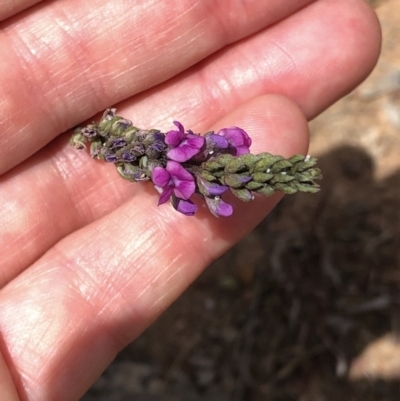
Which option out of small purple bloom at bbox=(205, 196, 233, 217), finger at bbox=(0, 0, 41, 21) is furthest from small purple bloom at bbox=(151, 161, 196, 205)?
finger at bbox=(0, 0, 41, 21)

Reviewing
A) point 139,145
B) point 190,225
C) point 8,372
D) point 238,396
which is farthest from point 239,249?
point 8,372

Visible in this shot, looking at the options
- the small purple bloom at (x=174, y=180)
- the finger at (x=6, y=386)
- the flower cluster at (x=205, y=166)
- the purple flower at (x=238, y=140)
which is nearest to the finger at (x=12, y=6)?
the flower cluster at (x=205, y=166)

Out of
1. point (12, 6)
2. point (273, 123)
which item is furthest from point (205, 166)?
point (12, 6)

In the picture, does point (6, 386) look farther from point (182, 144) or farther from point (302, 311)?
point (302, 311)

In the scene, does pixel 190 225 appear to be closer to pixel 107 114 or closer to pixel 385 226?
pixel 107 114

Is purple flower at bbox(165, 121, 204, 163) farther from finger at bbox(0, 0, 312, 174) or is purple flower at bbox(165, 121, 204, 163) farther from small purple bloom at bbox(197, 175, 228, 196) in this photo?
finger at bbox(0, 0, 312, 174)

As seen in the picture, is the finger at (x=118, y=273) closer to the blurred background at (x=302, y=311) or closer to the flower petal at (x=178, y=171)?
the flower petal at (x=178, y=171)
